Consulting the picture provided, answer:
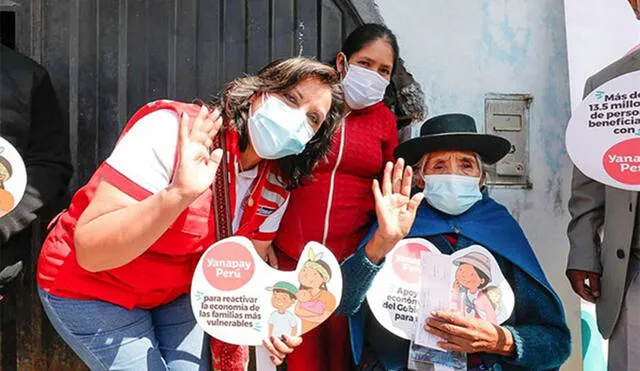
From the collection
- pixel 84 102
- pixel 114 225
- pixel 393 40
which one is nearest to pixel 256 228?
pixel 114 225

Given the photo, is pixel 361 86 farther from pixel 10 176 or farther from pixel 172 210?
pixel 10 176

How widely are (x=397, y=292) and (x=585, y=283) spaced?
2.62ft

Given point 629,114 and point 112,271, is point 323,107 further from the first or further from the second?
point 629,114

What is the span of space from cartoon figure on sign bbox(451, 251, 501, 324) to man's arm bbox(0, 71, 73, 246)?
5.02 ft

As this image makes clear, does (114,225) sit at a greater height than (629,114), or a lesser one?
lesser

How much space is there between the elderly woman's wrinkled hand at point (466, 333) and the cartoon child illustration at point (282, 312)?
451mm

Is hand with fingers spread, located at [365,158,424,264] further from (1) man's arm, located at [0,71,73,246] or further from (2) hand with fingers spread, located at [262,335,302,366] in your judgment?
(1) man's arm, located at [0,71,73,246]

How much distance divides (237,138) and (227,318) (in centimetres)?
51

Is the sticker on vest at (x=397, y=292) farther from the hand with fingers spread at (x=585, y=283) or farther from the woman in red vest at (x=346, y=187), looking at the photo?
the hand with fingers spread at (x=585, y=283)

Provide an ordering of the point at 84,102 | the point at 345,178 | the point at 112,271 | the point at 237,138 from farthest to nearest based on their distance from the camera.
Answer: the point at 84,102, the point at 345,178, the point at 237,138, the point at 112,271

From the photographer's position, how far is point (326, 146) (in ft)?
7.53

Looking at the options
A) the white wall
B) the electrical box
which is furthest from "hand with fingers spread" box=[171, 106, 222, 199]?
the electrical box

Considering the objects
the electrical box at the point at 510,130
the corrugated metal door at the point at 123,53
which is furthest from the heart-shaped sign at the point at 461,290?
the corrugated metal door at the point at 123,53

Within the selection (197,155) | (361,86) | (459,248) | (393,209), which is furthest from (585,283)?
(197,155)
